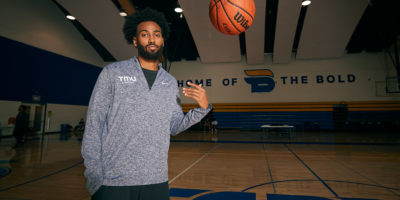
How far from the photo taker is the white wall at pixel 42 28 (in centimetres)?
945

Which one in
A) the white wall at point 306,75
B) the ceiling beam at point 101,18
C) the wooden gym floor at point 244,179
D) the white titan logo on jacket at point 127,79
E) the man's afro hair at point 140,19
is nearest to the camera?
the white titan logo on jacket at point 127,79

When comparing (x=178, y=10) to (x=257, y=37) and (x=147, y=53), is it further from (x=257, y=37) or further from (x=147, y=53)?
(x=147, y=53)

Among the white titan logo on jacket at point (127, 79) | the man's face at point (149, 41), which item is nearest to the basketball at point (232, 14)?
the man's face at point (149, 41)

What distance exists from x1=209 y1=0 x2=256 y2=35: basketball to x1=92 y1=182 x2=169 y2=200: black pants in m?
3.10

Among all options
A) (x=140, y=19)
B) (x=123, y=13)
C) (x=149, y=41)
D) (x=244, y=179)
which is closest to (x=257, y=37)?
(x=123, y=13)

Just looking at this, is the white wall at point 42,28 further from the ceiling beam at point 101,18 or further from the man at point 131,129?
the man at point 131,129

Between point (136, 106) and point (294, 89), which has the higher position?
point (294, 89)

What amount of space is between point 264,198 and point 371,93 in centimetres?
1404

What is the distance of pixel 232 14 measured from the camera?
3.48 meters

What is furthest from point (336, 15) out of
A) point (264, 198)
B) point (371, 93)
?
point (264, 198)

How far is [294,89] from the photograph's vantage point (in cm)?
1342

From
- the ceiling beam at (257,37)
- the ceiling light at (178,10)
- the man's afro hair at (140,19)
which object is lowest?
the man's afro hair at (140,19)

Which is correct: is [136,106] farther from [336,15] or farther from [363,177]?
[336,15]

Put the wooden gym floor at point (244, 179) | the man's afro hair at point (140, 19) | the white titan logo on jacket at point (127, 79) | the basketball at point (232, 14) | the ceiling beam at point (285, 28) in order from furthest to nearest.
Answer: the ceiling beam at point (285, 28) < the basketball at point (232, 14) < the wooden gym floor at point (244, 179) < the man's afro hair at point (140, 19) < the white titan logo on jacket at point (127, 79)
